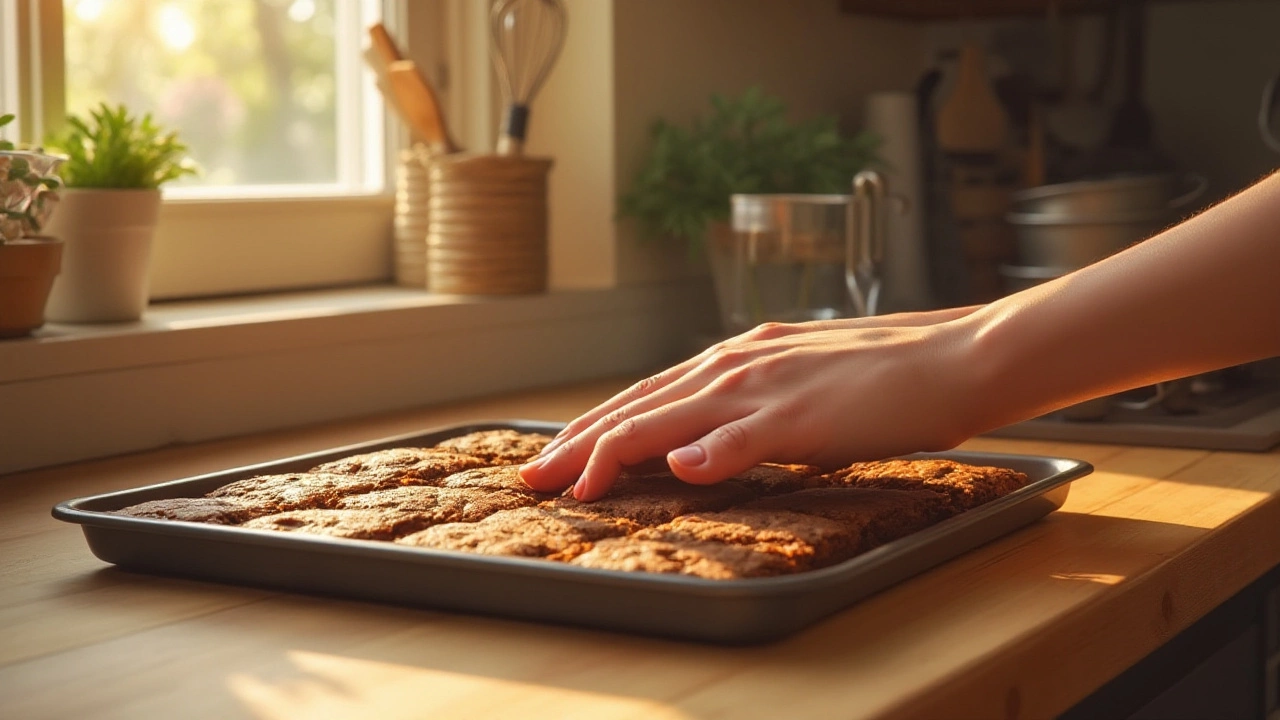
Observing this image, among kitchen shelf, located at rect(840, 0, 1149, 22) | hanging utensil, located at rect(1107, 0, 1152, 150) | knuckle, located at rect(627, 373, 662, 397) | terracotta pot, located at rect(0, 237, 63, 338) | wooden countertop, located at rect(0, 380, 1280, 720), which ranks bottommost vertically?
A: wooden countertop, located at rect(0, 380, 1280, 720)

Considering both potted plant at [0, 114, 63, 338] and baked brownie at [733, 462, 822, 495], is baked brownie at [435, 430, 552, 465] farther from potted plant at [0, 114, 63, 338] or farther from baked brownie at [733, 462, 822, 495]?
potted plant at [0, 114, 63, 338]

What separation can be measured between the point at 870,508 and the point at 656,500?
125 millimetres

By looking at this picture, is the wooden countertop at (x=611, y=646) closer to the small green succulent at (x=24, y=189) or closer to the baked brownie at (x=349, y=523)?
the baked brownie at (x=349, y=523)

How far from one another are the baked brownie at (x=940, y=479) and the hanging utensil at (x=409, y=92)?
0.92m

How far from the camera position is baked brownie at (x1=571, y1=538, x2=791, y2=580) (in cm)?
69

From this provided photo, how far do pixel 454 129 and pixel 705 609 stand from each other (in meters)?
1.37

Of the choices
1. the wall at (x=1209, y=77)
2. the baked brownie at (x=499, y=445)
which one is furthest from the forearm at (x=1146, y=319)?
the wall at (x=1209, y=77)

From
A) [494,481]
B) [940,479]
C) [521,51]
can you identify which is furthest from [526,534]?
[521,51]

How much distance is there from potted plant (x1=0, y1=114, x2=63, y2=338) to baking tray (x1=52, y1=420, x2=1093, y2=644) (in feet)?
1.26

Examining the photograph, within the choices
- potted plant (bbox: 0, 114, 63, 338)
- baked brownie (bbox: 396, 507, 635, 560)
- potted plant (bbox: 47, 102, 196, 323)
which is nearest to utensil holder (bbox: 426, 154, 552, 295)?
potted plant (bbox: 47, 102, 196, 323)

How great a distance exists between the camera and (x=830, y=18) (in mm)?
2322

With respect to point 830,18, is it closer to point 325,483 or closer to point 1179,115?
point 1179,115

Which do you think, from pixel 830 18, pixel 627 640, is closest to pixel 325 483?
pixel 627 640

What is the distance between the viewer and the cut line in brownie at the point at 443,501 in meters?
0.84
